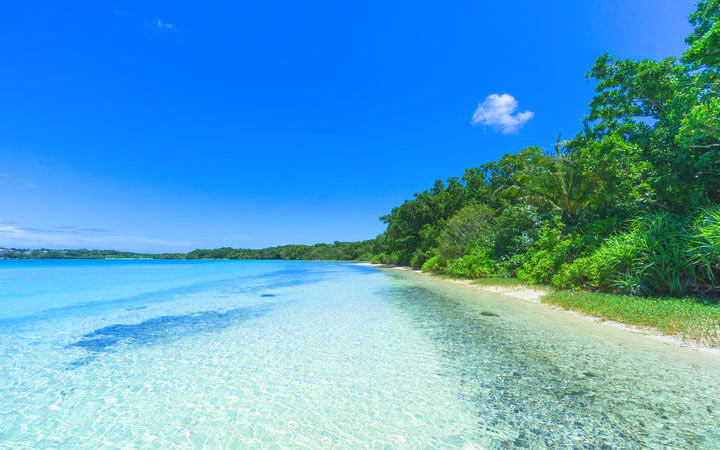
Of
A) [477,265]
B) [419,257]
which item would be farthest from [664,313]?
[419,257]

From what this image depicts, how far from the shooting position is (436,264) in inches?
959

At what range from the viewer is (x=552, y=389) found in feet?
11.9

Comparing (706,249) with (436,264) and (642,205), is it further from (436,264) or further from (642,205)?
(436,264)

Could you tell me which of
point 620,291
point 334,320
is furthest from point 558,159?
point 334,320

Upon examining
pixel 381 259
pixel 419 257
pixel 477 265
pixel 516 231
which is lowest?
pixel 381 259

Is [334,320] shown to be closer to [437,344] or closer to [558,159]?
[437,344]

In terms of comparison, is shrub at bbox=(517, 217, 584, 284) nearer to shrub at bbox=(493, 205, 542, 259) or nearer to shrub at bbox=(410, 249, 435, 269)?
shrub at bbox=(493, 205, 542, 259)

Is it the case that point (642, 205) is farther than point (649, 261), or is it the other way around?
point (642, 205)

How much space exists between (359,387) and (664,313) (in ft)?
22.1

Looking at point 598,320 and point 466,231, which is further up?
point 466,231

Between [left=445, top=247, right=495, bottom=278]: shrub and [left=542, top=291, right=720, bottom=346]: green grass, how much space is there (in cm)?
830

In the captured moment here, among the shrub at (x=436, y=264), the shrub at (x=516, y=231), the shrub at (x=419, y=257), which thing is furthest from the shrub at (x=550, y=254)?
the shrub at (x=419, y=257)

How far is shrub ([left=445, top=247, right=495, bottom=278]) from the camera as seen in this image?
16.3 m

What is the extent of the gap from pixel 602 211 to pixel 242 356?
571 inches
